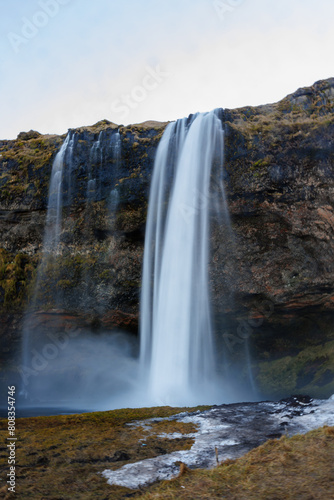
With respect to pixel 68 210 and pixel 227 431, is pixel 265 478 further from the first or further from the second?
pixel 68 210

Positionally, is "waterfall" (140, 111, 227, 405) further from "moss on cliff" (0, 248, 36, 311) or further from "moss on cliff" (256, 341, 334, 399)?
"moss on cliff" (0, 248, 36, 311)

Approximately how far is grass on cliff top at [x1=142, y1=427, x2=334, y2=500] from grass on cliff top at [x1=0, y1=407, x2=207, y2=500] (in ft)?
3.41

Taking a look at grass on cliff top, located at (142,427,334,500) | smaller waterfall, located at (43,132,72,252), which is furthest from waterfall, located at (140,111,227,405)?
grass on cliff top, located at (142,427,334,500)

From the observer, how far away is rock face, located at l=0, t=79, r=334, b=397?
18531mm

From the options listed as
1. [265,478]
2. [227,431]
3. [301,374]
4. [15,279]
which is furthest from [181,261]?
[265,478]

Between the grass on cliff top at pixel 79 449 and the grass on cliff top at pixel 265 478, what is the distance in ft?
3.41

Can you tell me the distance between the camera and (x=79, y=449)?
334 inches

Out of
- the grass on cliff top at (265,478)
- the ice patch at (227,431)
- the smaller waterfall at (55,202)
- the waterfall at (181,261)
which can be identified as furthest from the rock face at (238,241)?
the grass on cliff top at (265,478)

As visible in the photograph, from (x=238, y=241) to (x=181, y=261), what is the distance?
129 inches

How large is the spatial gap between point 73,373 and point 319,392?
1482 centimetres

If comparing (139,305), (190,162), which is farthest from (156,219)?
(139,305)

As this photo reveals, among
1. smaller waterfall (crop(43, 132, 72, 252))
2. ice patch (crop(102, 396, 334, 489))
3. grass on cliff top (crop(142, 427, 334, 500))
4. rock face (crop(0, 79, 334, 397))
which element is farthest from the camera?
smaller waterfall (crop(43, 132, 72, 252))

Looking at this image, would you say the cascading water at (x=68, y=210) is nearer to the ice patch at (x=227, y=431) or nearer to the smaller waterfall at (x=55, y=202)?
the smaller waterfall at (x=55, y=202)

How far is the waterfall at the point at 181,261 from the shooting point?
19031 mm
